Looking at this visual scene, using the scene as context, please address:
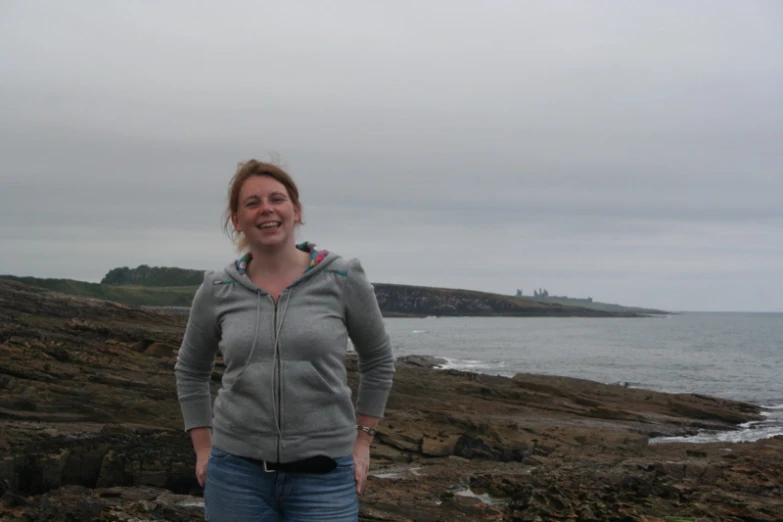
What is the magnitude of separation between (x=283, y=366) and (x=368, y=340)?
464mm

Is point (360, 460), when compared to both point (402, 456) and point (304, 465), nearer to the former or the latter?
point (304, 465)

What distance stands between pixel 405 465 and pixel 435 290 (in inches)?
7004

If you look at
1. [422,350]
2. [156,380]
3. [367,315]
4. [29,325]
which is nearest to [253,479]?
[367,315]

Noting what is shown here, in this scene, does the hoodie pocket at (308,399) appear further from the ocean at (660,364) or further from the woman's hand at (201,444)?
the ocean at (660,364)

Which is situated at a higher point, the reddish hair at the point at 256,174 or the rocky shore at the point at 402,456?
the reddish hair at the point at 256,174

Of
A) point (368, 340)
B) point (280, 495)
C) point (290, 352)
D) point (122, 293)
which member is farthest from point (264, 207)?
point (122, 293)

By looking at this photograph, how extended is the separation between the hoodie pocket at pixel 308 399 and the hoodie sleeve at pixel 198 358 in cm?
52

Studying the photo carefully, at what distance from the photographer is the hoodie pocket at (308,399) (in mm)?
3525

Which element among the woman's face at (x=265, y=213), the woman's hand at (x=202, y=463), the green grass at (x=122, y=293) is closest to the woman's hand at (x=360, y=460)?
the woman's hand at (x=202, y=463)

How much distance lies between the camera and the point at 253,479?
139 inches

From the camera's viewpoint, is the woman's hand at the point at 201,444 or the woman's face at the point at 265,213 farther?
the woman's hand at the point at 201,444

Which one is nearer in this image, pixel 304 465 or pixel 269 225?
pixel 304 465

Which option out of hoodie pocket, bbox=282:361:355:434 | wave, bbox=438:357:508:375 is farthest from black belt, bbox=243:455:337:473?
wave, bbox=438:357:508:375

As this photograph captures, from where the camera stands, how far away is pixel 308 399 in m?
3.54
